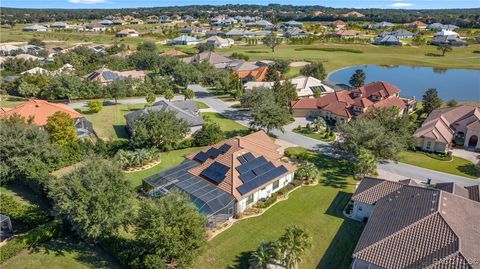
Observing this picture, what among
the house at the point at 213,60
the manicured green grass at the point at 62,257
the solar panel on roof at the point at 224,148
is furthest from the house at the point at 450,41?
the manicured green grass at the point at 62,257

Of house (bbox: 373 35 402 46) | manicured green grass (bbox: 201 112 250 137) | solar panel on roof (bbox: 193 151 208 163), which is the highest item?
house (bbox: 373 35 402 46)

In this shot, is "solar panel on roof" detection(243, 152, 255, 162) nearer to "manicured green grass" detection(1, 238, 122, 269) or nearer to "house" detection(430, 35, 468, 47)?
"manicured green grass" detection(1, 238, 122, 269)

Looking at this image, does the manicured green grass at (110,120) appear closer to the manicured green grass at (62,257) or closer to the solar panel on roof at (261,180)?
the manicured green grass at (62,257)

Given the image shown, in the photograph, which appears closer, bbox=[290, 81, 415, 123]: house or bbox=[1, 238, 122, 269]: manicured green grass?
bbox=[1, 238, 122, 269]: manicured green grass

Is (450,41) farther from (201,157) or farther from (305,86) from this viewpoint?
(201,157)

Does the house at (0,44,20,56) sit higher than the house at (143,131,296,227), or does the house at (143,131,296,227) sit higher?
the house at (0,44,20,56)

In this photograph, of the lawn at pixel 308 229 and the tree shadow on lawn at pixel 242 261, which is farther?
the lawn at pixel 308 229

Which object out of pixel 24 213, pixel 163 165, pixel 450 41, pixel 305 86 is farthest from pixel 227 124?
pixel 450 41

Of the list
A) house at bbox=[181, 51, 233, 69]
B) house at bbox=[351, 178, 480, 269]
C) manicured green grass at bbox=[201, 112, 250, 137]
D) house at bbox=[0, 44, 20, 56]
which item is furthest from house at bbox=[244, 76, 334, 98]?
house at bbox=[0, 44, 20, 56]
